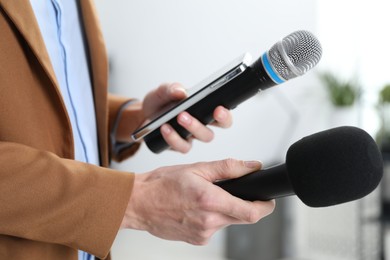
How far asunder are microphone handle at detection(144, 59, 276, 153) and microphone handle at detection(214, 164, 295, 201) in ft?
0.76

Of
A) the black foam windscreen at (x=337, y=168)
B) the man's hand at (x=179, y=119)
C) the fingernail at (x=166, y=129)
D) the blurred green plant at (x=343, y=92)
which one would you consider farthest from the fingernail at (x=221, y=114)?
the blurred green plant at (x=343, y=92)

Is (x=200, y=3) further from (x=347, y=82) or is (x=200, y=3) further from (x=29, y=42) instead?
(x=29, y=42)

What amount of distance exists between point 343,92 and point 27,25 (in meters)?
2.38

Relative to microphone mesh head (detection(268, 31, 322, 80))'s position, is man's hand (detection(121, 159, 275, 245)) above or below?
below

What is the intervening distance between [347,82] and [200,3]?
3.71 feet

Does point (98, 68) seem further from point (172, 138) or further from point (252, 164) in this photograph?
point (252, 164)

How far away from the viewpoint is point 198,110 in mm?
918

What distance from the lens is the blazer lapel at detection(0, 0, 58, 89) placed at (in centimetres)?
72

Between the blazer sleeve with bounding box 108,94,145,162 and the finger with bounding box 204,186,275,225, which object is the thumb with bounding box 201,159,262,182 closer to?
the finger with bounding box 204,186,275,225

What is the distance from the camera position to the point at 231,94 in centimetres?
88

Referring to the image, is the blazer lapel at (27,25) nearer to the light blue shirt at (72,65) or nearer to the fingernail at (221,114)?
the light blue shirt at (72,65)

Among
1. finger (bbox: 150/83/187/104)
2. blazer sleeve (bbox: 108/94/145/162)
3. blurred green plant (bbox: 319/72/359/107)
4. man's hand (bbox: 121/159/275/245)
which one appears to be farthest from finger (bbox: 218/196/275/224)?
blurred green plant (bbox: 319/72/359/107)

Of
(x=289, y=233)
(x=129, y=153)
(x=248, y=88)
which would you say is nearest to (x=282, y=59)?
(x=248, y=88)

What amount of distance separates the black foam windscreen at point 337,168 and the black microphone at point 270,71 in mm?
248
